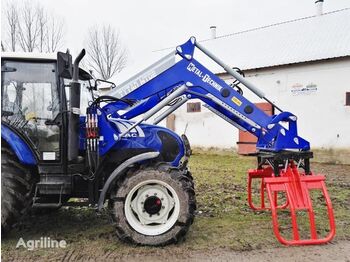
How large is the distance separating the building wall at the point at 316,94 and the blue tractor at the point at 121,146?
7.65 m

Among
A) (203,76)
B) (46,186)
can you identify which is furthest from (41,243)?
(203,76)

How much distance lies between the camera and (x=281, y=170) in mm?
4758

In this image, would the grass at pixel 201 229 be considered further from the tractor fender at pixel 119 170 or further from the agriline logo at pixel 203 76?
the agriline logo at pixel 203 76

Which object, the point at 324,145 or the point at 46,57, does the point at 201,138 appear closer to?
the point at 324,145

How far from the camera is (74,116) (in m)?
4.34

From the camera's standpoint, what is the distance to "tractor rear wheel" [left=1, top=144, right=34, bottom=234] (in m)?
4.26

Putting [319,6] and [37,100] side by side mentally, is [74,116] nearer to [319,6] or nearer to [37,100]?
[37,100]

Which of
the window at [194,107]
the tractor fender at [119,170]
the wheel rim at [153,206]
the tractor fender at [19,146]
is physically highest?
the window at [194,107]

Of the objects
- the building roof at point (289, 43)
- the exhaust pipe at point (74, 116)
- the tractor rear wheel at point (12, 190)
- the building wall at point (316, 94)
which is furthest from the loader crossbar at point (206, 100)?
the building roof at point (289, 43)

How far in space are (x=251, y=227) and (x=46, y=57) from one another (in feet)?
11.1

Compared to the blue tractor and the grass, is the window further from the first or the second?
the blue tractor

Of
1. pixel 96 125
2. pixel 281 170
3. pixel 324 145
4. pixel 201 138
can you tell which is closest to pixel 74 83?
pixel 96 125

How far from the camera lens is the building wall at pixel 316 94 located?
13062 millimetres

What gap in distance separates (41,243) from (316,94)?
11.6 metres
